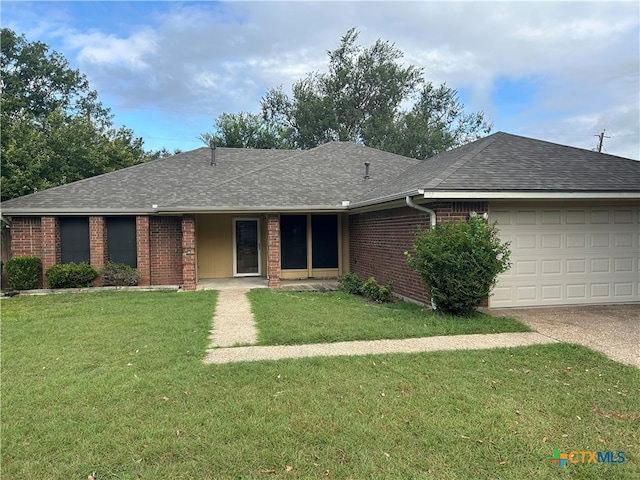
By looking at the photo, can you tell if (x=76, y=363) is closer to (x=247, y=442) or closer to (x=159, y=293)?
(x=247, y=442)

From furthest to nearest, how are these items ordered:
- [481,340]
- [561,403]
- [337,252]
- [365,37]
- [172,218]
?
[365,37] < [337,252] < [172,218] < [481,340] < [561,403]

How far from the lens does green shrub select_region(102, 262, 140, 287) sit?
1226 cm

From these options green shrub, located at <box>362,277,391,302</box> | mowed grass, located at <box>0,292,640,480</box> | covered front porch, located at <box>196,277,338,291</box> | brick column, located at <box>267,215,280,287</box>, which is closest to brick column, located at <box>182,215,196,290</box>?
covered front porch, located at <box>196,277,338,291</box>

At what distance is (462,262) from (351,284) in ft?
14.8

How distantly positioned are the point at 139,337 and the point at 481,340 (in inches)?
204

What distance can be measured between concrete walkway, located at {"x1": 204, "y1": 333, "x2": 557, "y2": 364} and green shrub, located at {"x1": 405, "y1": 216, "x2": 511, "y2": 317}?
109cm

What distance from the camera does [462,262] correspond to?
724cm

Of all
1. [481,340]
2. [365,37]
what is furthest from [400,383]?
[365,37]

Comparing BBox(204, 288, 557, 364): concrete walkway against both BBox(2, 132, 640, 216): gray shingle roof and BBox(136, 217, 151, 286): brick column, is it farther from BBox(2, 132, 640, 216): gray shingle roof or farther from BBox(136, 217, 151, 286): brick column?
BBox(136, 217, 151, 286): brick column

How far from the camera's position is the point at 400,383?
4457 mm

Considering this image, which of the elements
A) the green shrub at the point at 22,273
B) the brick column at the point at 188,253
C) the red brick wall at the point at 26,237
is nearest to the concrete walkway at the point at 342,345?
the brick column at the point at 188,253

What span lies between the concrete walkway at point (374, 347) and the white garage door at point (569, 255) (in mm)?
2459

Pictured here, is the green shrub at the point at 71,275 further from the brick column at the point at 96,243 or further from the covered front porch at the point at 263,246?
the covered front porch at the point at 263,246

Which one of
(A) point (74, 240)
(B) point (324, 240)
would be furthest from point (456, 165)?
(A) point (74, 240)
